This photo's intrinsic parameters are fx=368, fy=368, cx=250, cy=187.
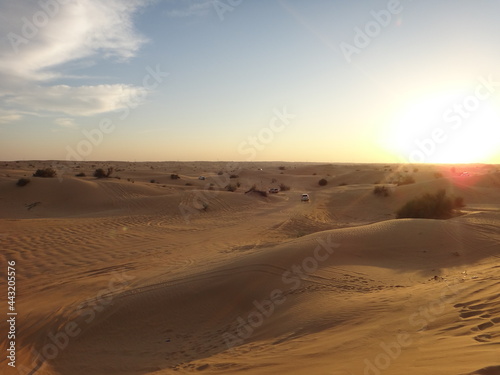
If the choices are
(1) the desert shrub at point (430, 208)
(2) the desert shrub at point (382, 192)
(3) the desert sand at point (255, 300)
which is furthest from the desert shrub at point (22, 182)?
(2) the desert shrub at point (382, 192)

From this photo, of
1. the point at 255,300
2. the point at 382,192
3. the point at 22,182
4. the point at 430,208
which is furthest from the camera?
the point at 382,192

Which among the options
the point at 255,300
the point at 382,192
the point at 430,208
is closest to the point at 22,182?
the point at 255,300

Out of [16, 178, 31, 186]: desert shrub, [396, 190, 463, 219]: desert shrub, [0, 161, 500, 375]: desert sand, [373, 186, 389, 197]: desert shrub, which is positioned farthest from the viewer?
[373, 186, 389, 197]: desert shrub

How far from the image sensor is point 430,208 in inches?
808

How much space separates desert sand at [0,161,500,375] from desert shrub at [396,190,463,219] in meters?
3.26

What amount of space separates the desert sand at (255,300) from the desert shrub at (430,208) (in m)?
3.26

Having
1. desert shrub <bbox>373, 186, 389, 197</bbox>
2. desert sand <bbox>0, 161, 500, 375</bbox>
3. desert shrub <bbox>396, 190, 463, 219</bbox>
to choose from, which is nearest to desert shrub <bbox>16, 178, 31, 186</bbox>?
desert sand <bbox>0, 161, 500, 375</bbox>

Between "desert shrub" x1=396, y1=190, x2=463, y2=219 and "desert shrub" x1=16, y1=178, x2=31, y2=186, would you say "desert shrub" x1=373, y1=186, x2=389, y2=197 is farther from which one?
"desert shrub" x1=16, y1=178, x2=31, y2=186

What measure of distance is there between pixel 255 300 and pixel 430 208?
52.0 feet

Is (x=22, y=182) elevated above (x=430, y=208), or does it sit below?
above

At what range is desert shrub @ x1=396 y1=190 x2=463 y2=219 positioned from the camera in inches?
804

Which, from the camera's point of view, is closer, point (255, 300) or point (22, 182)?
point (255, 300)

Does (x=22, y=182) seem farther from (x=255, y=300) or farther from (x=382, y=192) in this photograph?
(x=382, y=192)

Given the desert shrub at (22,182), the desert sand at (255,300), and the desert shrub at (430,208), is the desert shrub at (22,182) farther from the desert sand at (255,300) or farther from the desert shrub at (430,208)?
the desert shrub at (430,208)
